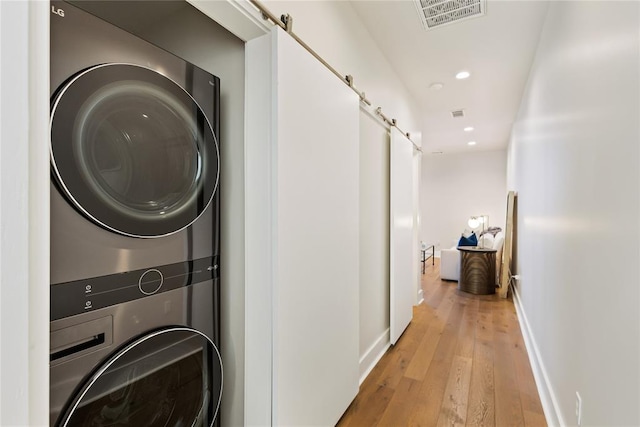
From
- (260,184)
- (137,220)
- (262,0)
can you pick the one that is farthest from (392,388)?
(262,0)

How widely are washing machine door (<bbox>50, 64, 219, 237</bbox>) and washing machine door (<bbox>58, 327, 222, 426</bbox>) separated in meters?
0.38

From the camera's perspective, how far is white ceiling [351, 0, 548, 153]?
213 centimetres

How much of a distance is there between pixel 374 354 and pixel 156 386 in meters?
1.85

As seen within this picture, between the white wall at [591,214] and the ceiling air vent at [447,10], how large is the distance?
0.46 meters

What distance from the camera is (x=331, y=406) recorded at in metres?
1.66

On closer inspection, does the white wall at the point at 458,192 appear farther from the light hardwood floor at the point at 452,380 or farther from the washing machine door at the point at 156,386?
the washing machine door at the point at 156,386

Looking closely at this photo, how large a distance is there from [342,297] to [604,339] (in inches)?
44.3

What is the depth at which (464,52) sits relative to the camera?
8.75ft

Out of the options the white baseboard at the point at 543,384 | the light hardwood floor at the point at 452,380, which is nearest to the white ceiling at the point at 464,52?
the white baseboard at the point at 543,384

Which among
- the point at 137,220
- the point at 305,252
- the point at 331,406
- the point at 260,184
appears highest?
the point at 260,184

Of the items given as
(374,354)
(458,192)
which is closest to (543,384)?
(374,354)

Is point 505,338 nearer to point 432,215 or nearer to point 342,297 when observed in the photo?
point 342,297

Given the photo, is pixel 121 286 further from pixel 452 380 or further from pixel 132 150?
pixel 452 380

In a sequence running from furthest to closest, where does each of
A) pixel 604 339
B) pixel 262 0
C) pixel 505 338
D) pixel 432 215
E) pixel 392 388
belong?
pixel 432 215, pixel 505 338, pixel 392 388, pixel 262 0, pixel 604 339
